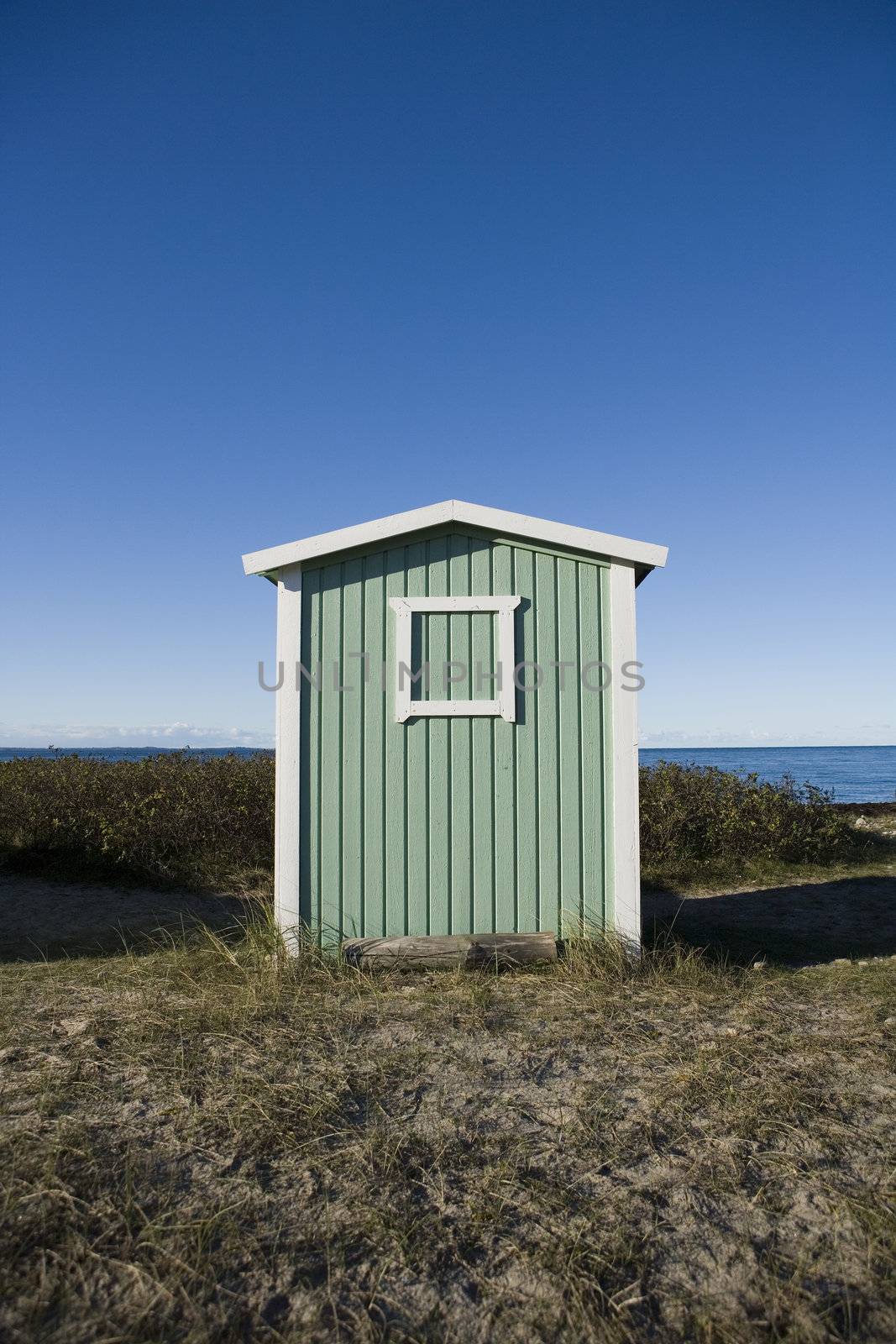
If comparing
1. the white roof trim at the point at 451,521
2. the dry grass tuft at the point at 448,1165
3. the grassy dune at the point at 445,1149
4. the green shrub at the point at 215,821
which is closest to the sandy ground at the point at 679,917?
the green shrub at the point at 215,821

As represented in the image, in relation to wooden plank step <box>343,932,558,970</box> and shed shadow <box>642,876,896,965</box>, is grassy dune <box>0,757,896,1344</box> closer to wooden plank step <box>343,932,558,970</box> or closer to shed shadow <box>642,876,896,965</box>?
wooden plank step <box>343,932,558,970</box>

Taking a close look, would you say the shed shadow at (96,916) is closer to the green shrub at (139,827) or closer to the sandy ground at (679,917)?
the sandy ground at (679,917)

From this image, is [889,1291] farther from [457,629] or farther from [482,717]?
[457,629]

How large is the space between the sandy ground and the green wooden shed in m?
1.32

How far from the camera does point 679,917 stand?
8.25 m

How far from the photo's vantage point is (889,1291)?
2471 mm

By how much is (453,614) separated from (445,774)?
3.81ft

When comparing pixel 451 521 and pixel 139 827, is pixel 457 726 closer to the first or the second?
pixel 451 521

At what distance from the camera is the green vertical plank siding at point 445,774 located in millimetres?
5730

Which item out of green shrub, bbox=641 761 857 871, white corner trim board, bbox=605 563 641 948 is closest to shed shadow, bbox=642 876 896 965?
white corner trim board, bbox=605 563 641 948

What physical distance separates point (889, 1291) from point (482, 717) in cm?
388

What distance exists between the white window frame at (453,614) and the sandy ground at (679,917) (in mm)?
2250

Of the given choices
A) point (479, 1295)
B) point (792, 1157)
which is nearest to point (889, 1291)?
point (792, 1157)

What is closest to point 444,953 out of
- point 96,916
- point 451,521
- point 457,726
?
point 457,726
